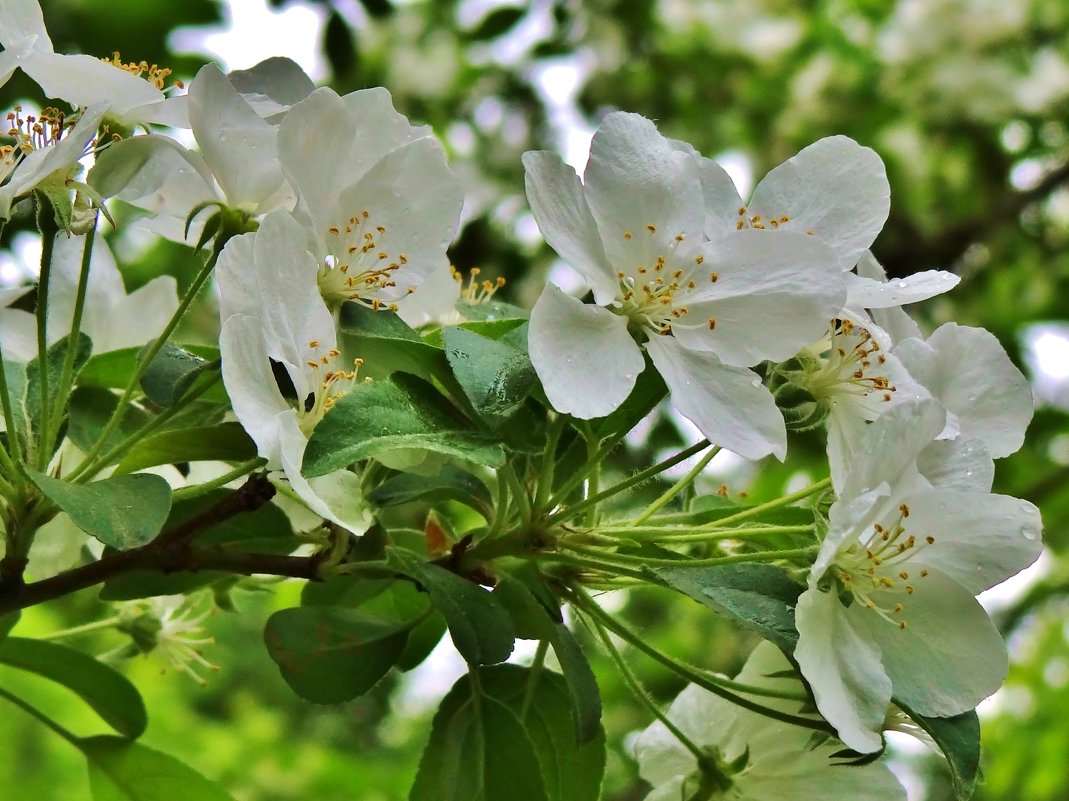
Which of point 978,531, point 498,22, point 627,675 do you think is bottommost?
point 498,22

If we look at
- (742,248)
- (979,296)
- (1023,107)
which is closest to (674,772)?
(742,248)

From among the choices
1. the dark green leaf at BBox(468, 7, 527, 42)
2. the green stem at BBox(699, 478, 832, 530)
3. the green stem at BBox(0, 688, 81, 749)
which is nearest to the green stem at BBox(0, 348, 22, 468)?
the green stem at BBox(0, 688, 81, 749)

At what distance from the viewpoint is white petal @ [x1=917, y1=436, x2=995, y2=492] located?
0.82 m

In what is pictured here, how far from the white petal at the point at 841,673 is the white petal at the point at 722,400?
10cm

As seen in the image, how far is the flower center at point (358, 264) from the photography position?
858mm

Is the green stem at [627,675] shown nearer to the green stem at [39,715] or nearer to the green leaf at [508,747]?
the green leaf at [508,747]

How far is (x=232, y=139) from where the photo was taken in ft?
2.68

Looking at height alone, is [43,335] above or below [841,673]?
above

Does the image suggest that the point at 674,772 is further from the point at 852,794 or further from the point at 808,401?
the point at 808,401

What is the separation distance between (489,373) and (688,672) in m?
0.27

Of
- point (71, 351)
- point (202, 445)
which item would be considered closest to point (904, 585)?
point (202, 445)

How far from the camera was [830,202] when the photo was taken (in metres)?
0.87

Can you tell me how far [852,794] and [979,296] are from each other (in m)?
3.27

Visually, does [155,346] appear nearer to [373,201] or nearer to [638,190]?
[373,201]
